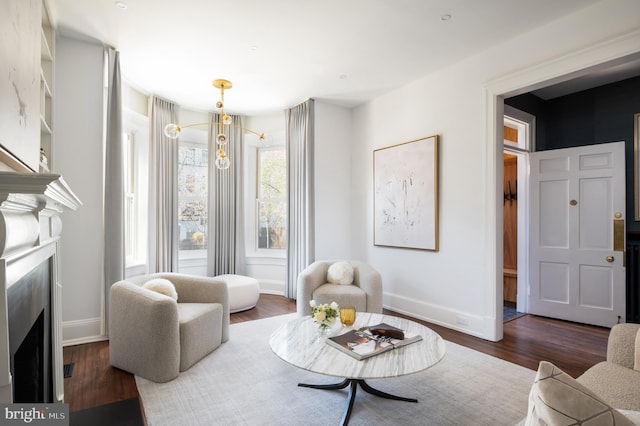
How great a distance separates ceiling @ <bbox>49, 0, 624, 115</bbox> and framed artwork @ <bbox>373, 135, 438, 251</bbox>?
0.87m

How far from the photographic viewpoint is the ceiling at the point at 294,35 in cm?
258

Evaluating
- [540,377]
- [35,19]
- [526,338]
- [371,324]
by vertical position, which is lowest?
[526,338]

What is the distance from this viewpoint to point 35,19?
5.42 feet

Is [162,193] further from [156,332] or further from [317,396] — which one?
[317,396]

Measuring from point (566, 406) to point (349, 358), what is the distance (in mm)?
1263

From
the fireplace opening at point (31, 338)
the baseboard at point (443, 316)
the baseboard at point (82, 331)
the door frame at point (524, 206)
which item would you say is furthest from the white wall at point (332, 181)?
the fireplace opening at point (31, 338)

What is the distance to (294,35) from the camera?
298cm

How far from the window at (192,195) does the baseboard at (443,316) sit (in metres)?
2.99

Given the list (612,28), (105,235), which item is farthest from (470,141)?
(105,235)

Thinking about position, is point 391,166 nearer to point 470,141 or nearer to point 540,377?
point 470,141

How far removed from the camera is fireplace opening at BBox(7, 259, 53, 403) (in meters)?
0.99

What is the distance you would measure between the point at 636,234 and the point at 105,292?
220 inches

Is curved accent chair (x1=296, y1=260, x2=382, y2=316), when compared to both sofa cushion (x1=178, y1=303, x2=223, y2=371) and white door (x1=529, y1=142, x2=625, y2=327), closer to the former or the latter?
sofa cushion (x1=178, y1=303, x2=223, y2=371)

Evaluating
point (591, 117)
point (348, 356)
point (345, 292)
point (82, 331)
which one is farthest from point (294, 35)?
point (591, 117)
